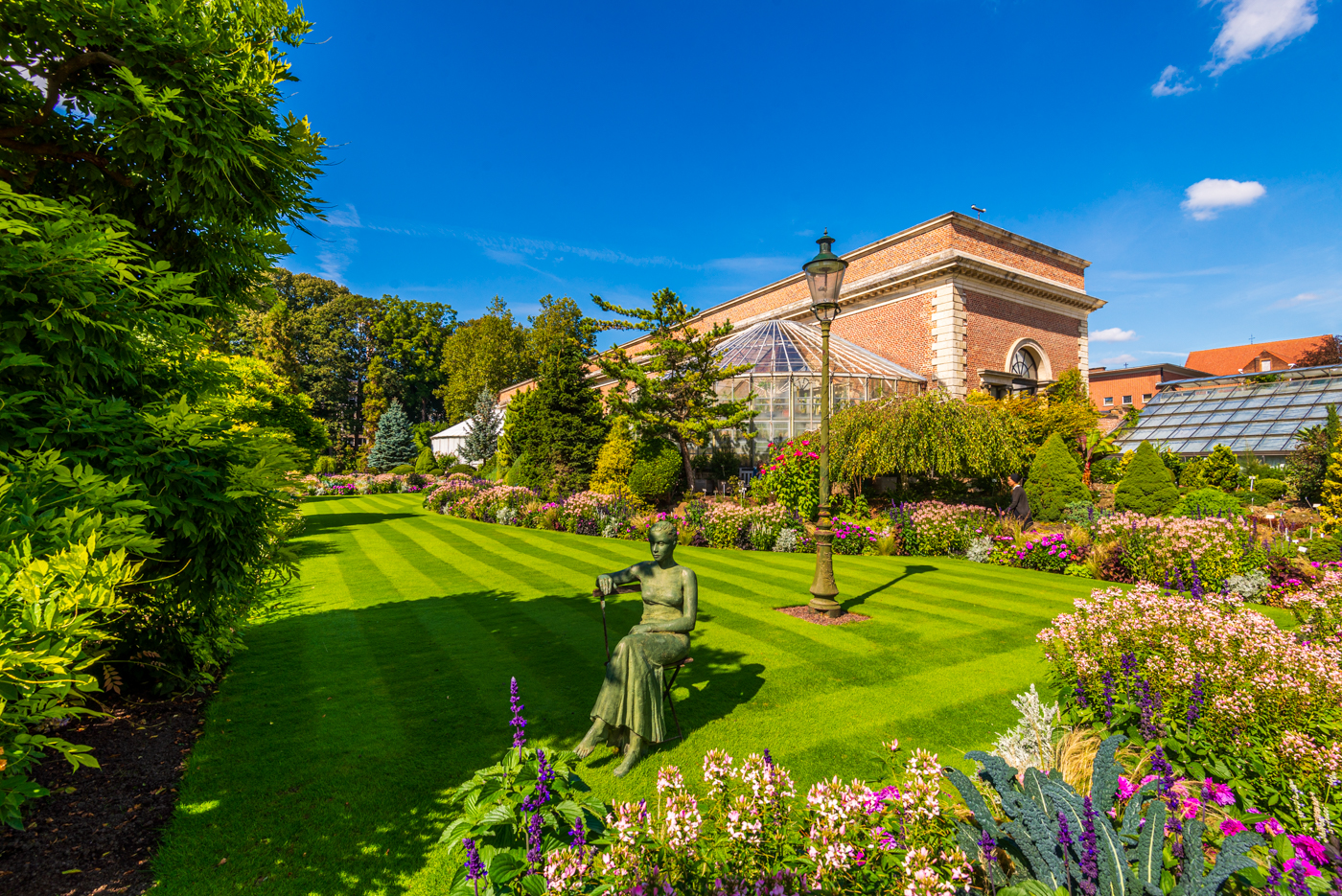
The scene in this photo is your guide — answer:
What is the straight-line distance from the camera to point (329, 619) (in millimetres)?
8625

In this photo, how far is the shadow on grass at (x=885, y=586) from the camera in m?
9.02

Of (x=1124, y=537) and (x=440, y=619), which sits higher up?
(x=1124, y=537)

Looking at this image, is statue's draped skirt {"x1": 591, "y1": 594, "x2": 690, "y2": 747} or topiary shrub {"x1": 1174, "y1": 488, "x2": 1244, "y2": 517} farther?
topiary shrub {"x1": 1174, "y1": 488, "x2": 1244, "y2": 517}

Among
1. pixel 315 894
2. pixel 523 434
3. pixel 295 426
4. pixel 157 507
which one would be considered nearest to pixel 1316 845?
pixel 315 894

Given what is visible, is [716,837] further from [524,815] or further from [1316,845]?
[1316,845]

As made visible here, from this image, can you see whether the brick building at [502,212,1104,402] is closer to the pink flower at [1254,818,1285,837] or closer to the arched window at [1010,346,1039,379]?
the arched window at [1010,346,1039,379]

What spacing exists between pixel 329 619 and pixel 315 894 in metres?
6.32

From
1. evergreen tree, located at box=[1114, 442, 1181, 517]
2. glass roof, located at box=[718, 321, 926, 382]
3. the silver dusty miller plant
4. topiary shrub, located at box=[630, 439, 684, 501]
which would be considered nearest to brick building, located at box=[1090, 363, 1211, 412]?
glass roof, located at box=[718, 321, 926, 382]

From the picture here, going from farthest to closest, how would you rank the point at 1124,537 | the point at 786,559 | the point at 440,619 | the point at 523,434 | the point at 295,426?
the point at 523,434 < the point at 295,426 < the point at 786,559 < the point at 1124,537 < the point at 440,619

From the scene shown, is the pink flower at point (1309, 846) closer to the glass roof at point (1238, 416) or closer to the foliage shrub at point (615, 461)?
the foliage shrub at point (615, 461)

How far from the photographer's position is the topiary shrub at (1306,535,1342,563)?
8.96 metres

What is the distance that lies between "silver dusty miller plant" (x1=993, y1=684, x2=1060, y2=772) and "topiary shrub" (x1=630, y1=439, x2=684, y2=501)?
15192mm

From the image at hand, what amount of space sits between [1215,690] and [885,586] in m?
6.73

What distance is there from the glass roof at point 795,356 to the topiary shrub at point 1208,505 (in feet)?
34.1
